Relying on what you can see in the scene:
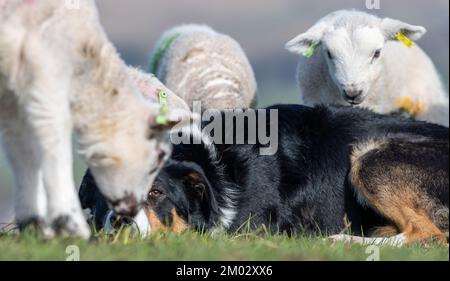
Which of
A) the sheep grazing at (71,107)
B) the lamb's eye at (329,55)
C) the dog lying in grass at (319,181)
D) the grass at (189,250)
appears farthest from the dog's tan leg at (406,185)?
the lamb's eye at (329,55)

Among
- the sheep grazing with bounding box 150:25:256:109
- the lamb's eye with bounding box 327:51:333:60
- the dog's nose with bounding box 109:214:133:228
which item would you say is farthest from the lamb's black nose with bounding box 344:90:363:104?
the dog's nose with bounding box 109:214:133:228

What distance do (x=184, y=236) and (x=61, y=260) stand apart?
1203mm

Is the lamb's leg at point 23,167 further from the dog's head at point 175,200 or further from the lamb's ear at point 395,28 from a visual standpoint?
the lamb's ear at point 395,28

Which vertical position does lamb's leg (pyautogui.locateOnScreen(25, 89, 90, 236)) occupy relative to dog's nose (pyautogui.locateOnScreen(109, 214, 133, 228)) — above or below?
above

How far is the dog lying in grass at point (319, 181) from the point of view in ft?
23.3

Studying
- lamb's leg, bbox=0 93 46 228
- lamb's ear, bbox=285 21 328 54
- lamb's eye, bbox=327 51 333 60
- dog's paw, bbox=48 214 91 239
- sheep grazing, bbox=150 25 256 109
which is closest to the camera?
dog's paw, bbox=48 214 91 239

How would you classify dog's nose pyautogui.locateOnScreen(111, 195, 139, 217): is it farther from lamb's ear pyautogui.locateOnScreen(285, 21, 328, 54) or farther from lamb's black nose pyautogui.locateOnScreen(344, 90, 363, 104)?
lamb's ear pyautogui.locateOnScreen(285, 21, 328, 54)

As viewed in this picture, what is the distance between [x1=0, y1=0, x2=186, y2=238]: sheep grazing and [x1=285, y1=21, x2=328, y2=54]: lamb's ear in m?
4.96

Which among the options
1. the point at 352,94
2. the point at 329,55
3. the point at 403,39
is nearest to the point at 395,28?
the point at 403,39

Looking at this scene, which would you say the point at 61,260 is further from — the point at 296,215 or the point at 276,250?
the point at 296,215

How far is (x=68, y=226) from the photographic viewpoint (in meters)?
5.32

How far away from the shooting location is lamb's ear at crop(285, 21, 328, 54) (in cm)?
1046

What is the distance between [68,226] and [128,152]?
51 centimetres

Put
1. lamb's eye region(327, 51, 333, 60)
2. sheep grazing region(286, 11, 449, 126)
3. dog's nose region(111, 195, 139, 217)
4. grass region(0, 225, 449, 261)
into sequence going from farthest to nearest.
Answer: lamb's eye region(327, 51, 333, 60)
sheep grazing region(286, 11, 449, 126)
dog's nose region(111, 195, 139, 217)
grass region(0, 225, 449, 261)
